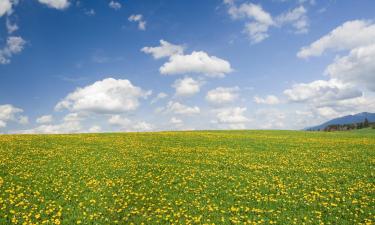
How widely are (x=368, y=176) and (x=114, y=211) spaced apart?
18.1m

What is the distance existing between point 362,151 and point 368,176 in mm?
14873

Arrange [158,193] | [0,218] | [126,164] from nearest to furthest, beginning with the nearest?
[0,218] → [158,193] → [126,164]

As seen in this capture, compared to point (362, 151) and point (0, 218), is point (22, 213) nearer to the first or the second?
point (0, 218)

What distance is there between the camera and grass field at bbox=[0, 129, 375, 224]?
46.5 ft

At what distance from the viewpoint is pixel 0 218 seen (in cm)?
1356

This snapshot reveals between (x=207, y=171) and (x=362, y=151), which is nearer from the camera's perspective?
(x=207, y=171)

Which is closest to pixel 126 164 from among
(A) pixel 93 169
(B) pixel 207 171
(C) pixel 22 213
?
(A) pixel 93 169

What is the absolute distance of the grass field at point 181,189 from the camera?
46.5 feet

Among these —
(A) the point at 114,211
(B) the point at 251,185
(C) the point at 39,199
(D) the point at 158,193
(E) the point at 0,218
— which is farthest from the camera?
(B) the point at 251,185

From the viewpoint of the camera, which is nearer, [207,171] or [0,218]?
[0,218]

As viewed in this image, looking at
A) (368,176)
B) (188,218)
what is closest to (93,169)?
(188,218)

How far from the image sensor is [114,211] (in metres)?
14.8

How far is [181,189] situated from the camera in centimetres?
1831

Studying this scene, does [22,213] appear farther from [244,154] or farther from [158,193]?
[244,154]
